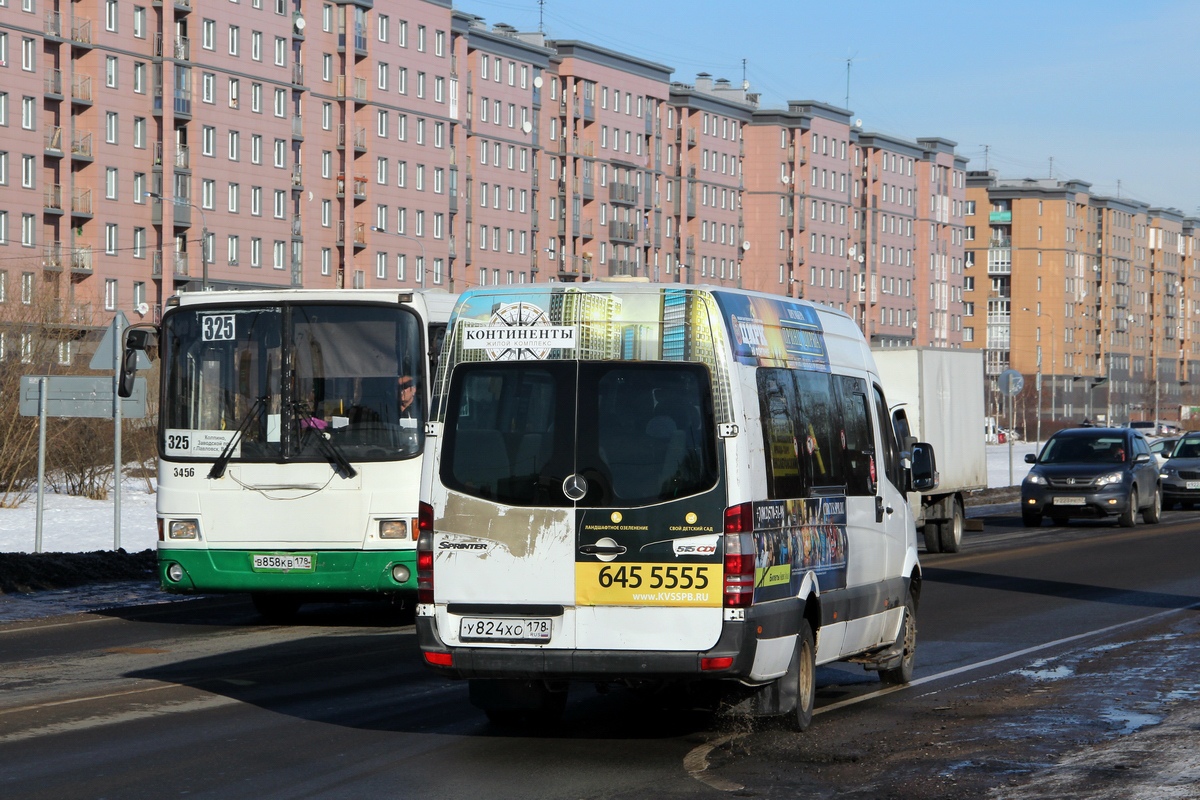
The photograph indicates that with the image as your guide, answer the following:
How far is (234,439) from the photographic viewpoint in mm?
16109

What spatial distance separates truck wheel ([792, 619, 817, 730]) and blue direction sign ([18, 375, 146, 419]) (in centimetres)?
1474

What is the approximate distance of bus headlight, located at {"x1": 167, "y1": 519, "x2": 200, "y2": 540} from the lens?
53.0ft

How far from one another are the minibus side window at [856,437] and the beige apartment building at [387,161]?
5645 cm

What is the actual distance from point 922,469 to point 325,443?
5.42 meters

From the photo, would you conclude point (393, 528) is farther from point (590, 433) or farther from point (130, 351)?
point (590, 433)

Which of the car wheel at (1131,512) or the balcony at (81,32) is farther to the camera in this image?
the balcony at (81,32)

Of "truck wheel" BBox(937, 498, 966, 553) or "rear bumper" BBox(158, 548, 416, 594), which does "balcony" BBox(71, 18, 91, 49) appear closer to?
"truck wheel" BBox(937, 498, 966, 553)

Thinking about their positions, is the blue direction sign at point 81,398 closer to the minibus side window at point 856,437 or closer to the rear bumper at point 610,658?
the minibus side window at point 856,437

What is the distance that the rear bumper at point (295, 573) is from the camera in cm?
1589

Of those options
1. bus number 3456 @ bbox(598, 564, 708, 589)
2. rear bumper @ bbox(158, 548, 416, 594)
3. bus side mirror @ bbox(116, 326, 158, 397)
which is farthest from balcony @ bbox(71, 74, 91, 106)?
bus number 3456 @ bbox(598, 564, 708, 589)

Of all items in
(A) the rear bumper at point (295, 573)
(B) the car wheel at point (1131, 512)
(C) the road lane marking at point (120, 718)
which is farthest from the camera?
(B) the car wheel at point (1131, 512)

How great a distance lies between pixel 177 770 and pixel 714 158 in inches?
5224

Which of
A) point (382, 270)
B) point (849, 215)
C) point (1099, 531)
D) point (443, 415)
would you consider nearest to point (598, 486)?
point (443, 415)

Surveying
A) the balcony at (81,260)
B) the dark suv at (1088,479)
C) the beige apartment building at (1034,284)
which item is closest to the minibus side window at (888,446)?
the dark suv at (1088,479)
